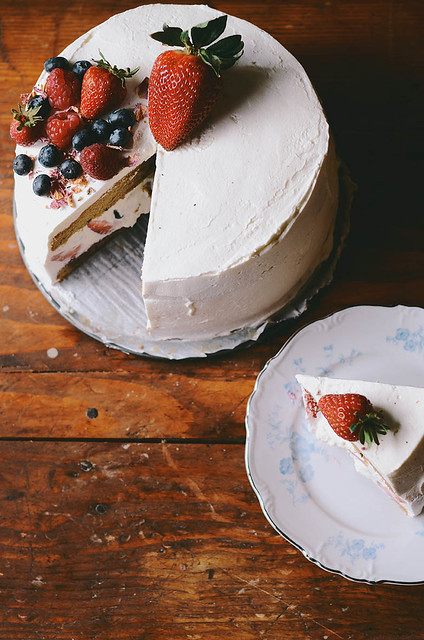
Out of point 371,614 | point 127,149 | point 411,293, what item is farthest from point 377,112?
point 371,614

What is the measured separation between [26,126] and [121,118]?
0.24 metres

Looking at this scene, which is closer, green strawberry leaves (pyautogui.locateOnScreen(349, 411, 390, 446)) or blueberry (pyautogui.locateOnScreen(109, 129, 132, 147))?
green strawberry leaves (pyautogui.locateOnScreen(349, 411, 390, 446))

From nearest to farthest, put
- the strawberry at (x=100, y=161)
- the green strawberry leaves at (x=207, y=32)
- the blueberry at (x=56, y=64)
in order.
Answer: the green strawberry leaves at (x=207, y=32), the strawberry at (x=100, y=161), the blueberry at (x=56, y=64)

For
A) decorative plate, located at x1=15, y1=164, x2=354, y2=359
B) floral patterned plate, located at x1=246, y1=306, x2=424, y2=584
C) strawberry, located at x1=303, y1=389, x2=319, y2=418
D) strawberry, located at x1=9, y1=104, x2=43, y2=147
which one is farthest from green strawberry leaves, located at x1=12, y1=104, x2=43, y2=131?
strawberry, located at x1=303, y1=389, x2=319, y2=418

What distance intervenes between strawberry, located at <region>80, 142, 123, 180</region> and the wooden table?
52cm

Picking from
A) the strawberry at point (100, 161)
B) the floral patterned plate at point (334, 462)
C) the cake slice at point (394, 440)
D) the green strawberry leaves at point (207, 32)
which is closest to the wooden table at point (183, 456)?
the floral patterned plate at point (334, 462)

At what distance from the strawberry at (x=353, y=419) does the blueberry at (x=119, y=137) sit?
2.69 feet

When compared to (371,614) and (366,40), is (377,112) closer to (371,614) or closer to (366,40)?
(366,40)

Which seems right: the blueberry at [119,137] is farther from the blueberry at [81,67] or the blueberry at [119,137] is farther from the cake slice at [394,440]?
the cake slice at [394,440]

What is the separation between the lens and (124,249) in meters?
2.25

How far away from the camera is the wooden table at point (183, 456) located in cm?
208

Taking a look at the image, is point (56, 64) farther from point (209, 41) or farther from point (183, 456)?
point (183, 456)

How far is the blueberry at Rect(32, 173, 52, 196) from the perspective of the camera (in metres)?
1.95

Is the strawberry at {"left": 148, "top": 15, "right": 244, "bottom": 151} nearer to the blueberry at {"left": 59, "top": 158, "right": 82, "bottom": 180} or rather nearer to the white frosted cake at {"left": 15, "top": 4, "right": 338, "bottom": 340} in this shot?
the white frosted cake at {"left": 15, "top": 4, "right": 338, "bottom": 340}
